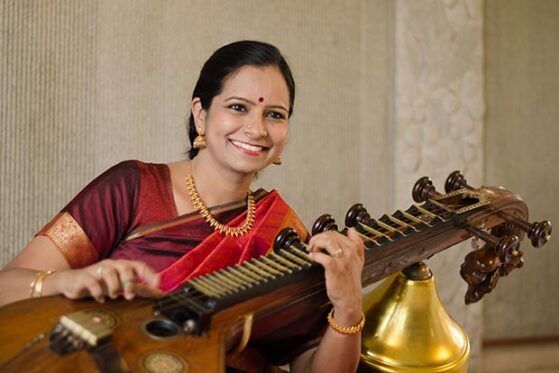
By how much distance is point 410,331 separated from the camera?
136 centimetres

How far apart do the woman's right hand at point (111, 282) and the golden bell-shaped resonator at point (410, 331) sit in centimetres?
55

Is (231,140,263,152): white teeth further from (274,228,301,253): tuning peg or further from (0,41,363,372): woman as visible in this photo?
(274,228,301,253): tuning peg

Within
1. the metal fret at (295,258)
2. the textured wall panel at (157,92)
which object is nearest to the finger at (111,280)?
the metal fret at (295,258)

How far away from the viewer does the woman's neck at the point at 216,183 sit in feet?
5.33

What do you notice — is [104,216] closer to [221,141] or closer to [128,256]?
[128,256]

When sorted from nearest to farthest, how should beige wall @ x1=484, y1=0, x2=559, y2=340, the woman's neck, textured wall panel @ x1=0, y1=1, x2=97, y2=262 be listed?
1. the woman's neck
2. textured wall panel @ x1=0, y1=1, x2=97, y2=262
3. beige wall @ x1=484, y1=0, x2=559, y2=340

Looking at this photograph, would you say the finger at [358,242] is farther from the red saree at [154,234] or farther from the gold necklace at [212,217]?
the gold necklace at [212,217]

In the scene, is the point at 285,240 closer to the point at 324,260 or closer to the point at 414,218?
the point at 324,260

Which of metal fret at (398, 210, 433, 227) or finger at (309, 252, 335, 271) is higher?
finger at (309, 252, 335, 271)

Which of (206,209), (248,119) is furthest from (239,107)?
(206,209)

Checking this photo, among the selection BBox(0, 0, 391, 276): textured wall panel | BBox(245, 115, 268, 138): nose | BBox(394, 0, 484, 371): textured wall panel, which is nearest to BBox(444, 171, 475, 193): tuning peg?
BBox(245, 115, 268, 138): nose

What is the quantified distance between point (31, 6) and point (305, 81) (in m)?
1.17

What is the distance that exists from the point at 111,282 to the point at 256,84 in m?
0.69

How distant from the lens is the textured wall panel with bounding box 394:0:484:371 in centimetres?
291
